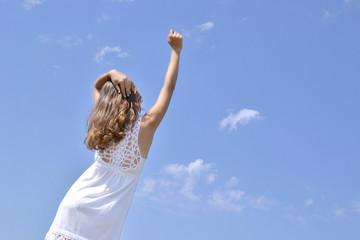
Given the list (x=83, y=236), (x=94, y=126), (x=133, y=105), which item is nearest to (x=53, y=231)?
(x=83, y=236)

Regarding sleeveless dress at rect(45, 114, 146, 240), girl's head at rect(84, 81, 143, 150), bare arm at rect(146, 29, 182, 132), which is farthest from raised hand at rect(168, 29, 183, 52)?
sleeveless dress at rect(45, 114, 146, 240)

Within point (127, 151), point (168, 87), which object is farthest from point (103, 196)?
point (168, 87)

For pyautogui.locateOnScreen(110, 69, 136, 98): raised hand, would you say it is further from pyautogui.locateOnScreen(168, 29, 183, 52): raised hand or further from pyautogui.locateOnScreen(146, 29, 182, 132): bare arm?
pyautogui.locateOnScreen(168, 29, 183, 52): raised hand

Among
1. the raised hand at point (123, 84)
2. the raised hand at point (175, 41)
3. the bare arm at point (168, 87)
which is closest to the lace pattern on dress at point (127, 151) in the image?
the bare arm at point (168, 87)

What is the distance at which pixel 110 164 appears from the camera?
167 inches

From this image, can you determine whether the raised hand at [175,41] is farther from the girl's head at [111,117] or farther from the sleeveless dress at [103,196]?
the sleeveless dress at [103,196]

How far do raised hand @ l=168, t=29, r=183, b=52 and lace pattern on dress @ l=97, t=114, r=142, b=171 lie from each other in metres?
0.83

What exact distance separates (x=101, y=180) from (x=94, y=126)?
44 cm

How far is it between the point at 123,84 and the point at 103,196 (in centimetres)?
91

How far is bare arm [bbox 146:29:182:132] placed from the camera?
14.2 feet

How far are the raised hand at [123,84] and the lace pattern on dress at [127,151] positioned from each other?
9.8 inches

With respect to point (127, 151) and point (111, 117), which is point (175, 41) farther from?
point (127, 151)

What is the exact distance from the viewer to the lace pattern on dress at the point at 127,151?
427cm

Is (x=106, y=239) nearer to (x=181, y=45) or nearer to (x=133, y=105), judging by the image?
(x=133, y=105)
